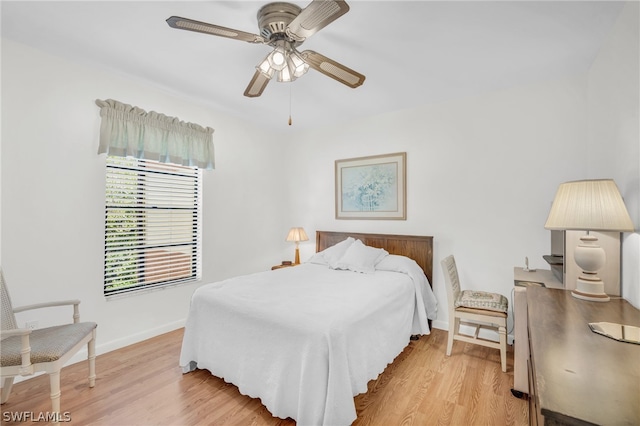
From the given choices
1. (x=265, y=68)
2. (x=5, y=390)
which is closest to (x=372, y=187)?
(x=265, y=68)

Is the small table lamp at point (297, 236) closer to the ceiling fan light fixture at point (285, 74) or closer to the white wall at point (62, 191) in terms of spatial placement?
the white wall at point (62, 191)

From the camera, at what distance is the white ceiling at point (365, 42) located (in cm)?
196

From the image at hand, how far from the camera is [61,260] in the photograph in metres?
2.65

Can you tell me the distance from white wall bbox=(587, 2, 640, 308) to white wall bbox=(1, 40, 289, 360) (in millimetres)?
3919

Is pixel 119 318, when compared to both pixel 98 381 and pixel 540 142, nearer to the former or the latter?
pixel 98 381

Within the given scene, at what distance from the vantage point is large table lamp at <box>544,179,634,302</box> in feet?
5.28

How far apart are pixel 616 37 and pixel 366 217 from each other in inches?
111

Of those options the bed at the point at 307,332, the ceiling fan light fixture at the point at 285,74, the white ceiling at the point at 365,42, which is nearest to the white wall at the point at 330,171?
the white ceiling at the point at 365,42

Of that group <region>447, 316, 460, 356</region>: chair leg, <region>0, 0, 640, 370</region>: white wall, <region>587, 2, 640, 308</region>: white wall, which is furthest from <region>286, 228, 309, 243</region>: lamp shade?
<region>587, 2, 640, 308</region>: white wall

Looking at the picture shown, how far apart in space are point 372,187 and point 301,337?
103 inches

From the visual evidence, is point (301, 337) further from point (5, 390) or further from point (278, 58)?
point (5, 390)

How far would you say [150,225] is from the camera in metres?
3.32

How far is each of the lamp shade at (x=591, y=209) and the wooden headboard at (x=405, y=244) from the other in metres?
1.82

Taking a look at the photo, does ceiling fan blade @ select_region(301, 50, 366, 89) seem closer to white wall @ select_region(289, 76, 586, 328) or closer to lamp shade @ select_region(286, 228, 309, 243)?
white wall @ select_region(289, 76, 586, 328)
